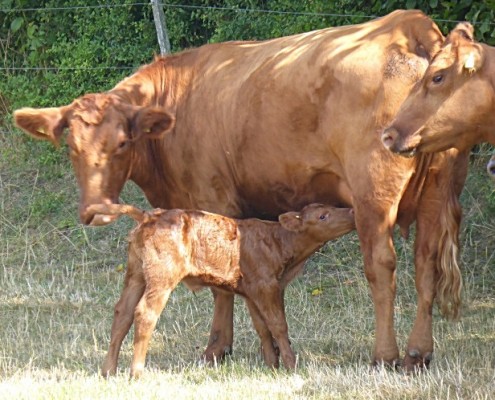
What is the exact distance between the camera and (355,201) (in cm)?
732

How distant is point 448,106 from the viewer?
680 centimetres

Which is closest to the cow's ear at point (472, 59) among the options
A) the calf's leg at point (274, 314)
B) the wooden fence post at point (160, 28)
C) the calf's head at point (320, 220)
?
the calf's head at point (320, 220)

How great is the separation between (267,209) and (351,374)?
1.58 m

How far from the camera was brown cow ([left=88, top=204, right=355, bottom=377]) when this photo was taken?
742 cm

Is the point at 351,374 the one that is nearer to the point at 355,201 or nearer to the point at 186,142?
the point at 355,201

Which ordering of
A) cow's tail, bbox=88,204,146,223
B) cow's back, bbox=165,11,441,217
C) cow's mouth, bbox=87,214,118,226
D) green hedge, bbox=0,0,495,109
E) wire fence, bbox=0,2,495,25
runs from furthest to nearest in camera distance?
green hedge, bbox=0,0,495,109 → wire fence, bbox=0,2,495,25 → cow's mouth, bbox=87,214,118,226 → cow's tail, bbox=88,204,146,223 → cow's back, bbox=165,11,441,217

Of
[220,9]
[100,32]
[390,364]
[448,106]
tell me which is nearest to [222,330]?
[390,364]

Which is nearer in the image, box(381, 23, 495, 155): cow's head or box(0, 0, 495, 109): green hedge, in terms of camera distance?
box(381, 23, 495, 155): cow's head

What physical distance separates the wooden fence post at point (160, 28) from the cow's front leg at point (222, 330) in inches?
167

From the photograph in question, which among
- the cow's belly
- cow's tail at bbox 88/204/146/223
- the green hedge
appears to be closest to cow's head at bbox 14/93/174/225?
cow's tail at bbox 88/204/146/223

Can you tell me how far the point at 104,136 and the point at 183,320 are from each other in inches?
77.4

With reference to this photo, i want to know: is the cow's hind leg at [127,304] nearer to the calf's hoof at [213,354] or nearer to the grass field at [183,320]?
the grass field at [183,320]

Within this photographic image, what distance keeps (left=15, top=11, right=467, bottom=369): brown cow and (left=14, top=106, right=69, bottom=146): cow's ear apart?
0.4 inches

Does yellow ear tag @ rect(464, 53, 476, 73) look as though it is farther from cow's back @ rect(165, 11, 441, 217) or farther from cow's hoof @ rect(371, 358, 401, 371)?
cow's hoof @ rect(371, 358, 401, 371)
